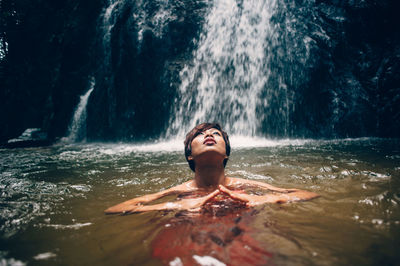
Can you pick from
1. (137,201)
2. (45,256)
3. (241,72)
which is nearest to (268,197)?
(137,201)

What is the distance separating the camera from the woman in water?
2311 millimetres

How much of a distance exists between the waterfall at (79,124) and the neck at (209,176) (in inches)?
752

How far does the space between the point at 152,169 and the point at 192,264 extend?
3823mm

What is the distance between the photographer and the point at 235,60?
12.8 meters

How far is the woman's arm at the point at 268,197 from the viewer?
7.43 feet

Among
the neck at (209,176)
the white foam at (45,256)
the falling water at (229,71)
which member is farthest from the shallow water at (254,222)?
the falling water at (229,71)

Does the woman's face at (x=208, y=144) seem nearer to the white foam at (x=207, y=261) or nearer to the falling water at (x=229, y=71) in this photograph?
the white foam at (x=207, y=261)

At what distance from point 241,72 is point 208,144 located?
10704 millimetres

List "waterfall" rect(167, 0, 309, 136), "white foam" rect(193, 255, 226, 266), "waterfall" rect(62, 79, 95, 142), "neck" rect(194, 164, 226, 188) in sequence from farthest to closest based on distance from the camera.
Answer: "waterfall" rect(62, 79, 95, 142), "waterfall" rect(167, 0, 309, 136), "neck" rect(194, 164, 226, 188), "white foam" rect(193, 255, 226, 266)

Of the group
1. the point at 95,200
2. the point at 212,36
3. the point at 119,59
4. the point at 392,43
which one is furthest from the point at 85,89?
the point at 392,43

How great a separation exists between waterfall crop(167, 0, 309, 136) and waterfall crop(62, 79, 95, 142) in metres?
10.4

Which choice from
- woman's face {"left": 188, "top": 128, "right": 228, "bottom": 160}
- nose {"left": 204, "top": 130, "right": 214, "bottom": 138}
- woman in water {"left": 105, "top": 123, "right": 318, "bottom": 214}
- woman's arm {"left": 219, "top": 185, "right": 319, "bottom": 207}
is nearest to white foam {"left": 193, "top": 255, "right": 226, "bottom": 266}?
woman in water {"left": 105, "top": 123, "right": 318, "bottom": 214}

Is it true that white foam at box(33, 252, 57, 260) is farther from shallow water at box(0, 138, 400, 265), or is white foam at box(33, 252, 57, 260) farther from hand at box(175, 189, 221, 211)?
hand at box(175, 189, 221, 211)

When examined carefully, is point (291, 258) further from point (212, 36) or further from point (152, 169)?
point (212, 36)
